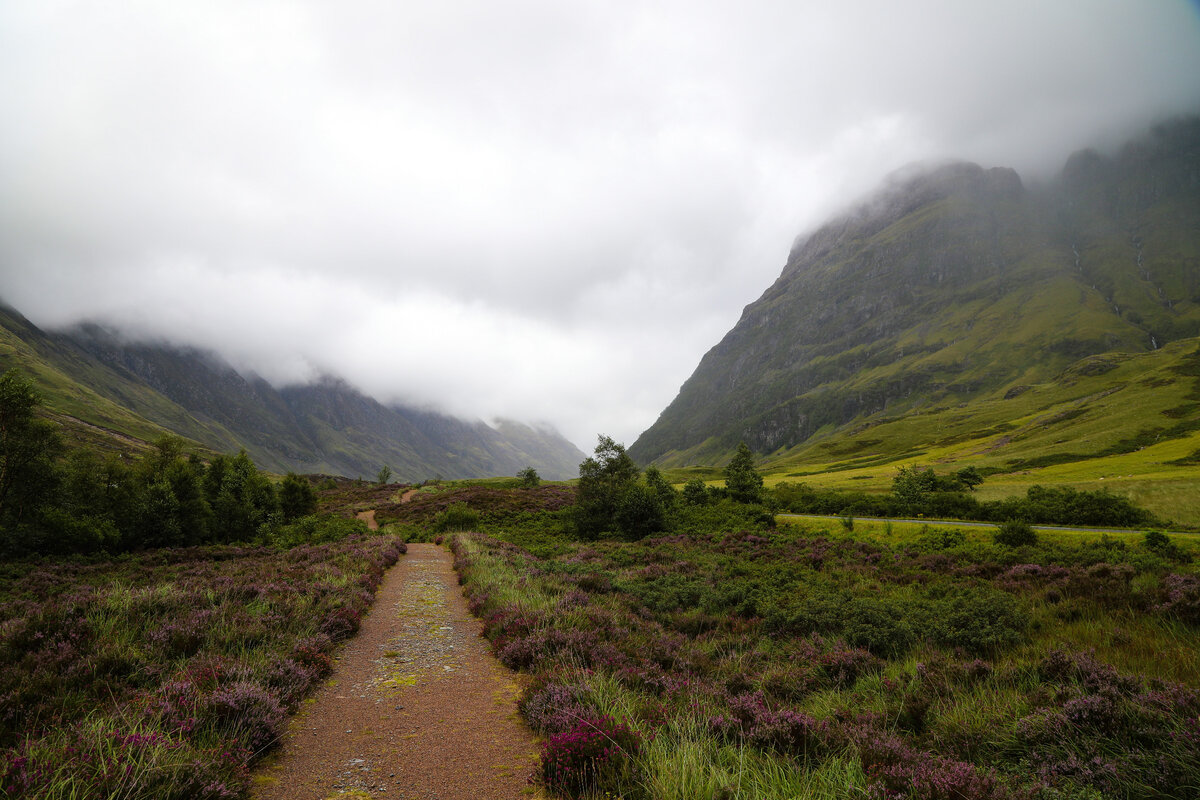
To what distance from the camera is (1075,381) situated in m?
147

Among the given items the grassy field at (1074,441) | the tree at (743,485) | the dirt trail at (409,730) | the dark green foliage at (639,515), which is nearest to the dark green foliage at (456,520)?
the dark green foliage at (639,515)

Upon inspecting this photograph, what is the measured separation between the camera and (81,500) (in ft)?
102

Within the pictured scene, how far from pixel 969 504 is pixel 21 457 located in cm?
6329

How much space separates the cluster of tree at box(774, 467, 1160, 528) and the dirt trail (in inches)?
1338

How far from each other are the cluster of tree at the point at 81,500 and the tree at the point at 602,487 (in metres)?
27.9

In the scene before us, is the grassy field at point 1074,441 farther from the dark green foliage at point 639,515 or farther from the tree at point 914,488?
the dark green foliage at point 639,515

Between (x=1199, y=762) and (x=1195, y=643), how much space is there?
747 centimetres

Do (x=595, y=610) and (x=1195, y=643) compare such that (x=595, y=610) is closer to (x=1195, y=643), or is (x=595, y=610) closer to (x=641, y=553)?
(x=1195, y=643)

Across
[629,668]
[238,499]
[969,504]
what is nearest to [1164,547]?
[969,504]

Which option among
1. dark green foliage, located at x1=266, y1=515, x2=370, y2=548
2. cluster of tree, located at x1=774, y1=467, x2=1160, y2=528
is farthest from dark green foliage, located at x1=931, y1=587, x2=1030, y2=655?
dark green foliage, located at x1=266, y1=515, x2=370, y2=548

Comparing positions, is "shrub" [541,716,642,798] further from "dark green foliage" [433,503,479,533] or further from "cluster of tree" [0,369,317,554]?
"dark green foliage" [433,503,479,533]

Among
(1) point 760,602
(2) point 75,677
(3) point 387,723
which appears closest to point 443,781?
(3) point 387,723

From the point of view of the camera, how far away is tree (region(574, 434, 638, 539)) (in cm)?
4256

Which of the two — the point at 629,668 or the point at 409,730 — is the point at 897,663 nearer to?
the point at 629,668
